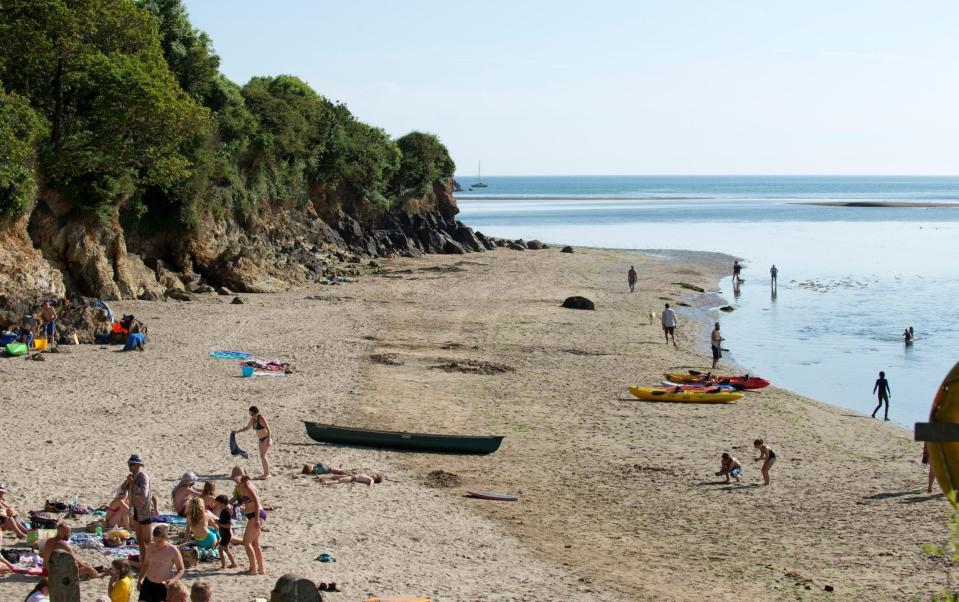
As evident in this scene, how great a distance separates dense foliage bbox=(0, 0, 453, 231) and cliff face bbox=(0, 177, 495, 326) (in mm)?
820

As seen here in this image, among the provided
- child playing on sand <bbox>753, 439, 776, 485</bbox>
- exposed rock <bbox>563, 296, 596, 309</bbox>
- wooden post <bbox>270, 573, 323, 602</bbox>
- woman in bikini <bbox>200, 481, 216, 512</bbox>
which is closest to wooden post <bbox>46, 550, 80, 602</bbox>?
wooden post <bbox>270, 573, 323, 602</bbox>

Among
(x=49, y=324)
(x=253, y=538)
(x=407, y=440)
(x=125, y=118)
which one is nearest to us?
(x=253, y=538)

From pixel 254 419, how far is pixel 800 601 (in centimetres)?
898

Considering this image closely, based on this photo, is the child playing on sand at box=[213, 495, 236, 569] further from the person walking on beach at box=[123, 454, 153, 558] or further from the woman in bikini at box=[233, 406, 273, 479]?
the woman in bikini at box=[233, 406, 273, 479]

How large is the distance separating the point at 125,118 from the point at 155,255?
8.86 m

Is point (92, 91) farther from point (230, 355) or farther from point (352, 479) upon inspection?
point (352, 479)

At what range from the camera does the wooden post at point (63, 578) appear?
8453 millimetres

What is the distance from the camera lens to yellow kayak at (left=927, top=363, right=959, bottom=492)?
250 inches

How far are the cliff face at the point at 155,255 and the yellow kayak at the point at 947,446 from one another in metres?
25.6

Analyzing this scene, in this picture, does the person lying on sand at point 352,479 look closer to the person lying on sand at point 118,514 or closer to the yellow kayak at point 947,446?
the person lying on sand at point 118,514

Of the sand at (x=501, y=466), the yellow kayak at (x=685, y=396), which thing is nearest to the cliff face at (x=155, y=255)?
the sand at (x=501, y=466)

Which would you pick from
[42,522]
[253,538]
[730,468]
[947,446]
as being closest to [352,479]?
[253,538]

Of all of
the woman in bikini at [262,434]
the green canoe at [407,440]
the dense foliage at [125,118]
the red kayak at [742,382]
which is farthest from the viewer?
the dense foliage at [125,118]

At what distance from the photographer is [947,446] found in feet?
20.9
